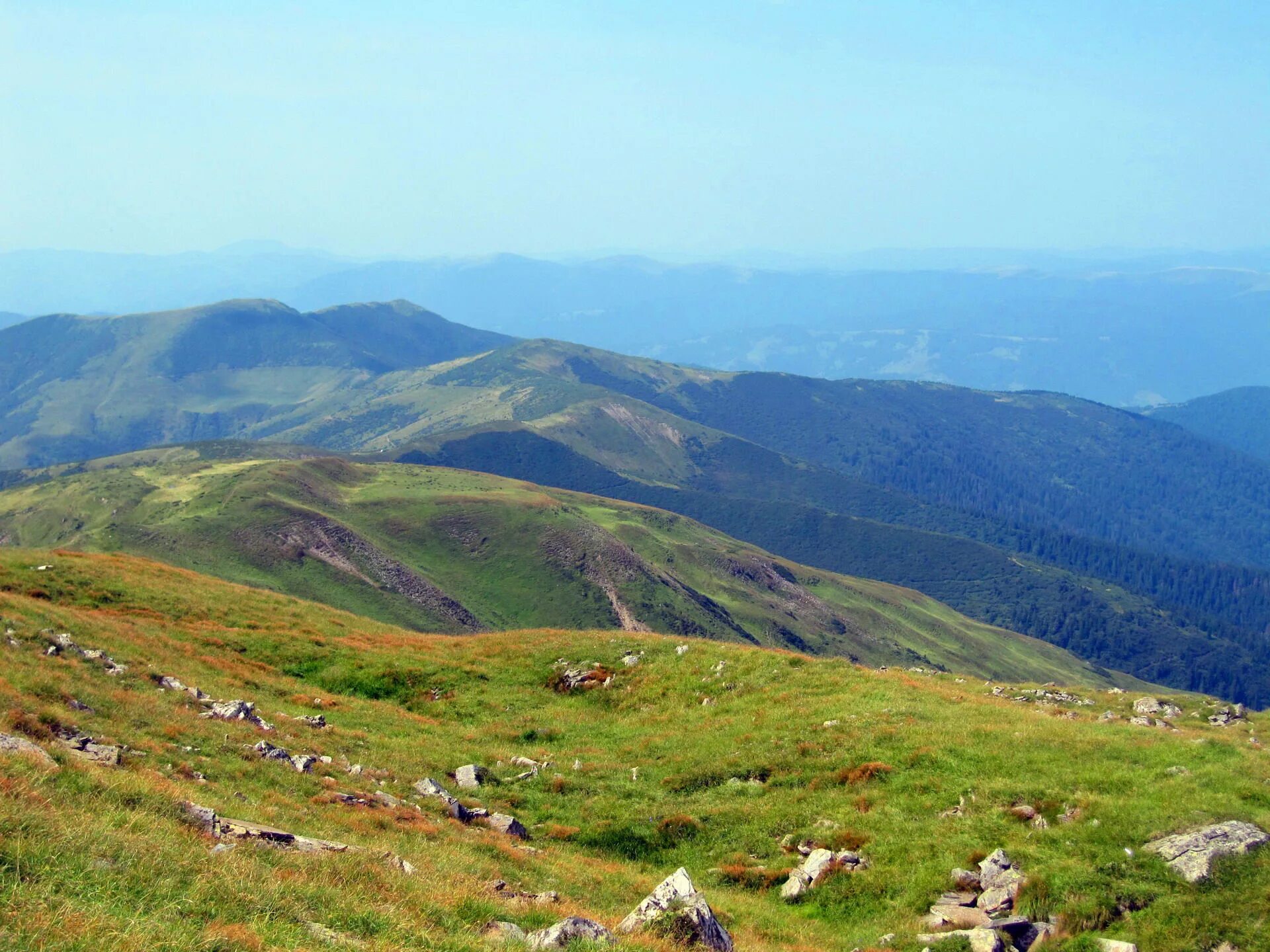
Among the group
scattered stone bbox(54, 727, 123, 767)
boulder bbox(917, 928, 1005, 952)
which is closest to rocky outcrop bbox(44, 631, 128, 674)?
scattered stone bbox(54, 727, 123, 767)

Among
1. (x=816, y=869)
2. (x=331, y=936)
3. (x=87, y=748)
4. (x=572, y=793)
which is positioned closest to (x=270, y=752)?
(x=87, y=748)

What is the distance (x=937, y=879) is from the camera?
17.8 meters

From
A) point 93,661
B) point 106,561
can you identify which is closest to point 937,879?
point 93,661

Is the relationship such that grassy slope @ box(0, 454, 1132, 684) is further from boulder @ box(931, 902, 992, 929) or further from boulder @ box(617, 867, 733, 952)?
boulder @ box(617, 867, 733, 952)

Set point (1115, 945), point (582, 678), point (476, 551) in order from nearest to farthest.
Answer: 1. point (1115, 945)
2. point (582, 678)
3. point (476, 551)

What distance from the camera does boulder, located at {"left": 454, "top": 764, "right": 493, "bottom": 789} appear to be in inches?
958

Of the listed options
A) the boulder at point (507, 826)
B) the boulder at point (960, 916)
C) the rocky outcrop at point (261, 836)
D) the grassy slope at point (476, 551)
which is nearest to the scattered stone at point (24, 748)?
the rocky outcrop at point (261, 836)

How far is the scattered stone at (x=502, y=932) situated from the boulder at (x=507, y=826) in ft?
29.9

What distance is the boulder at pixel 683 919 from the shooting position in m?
13.0

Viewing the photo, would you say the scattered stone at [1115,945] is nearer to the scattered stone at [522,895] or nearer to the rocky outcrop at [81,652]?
the scattered stone at [522,895]

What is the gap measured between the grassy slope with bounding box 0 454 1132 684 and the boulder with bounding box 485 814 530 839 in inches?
3081

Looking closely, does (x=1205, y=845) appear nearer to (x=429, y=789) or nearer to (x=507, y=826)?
(x=507, y=826)

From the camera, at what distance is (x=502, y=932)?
467 inches

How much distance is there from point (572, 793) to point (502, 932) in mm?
13310
